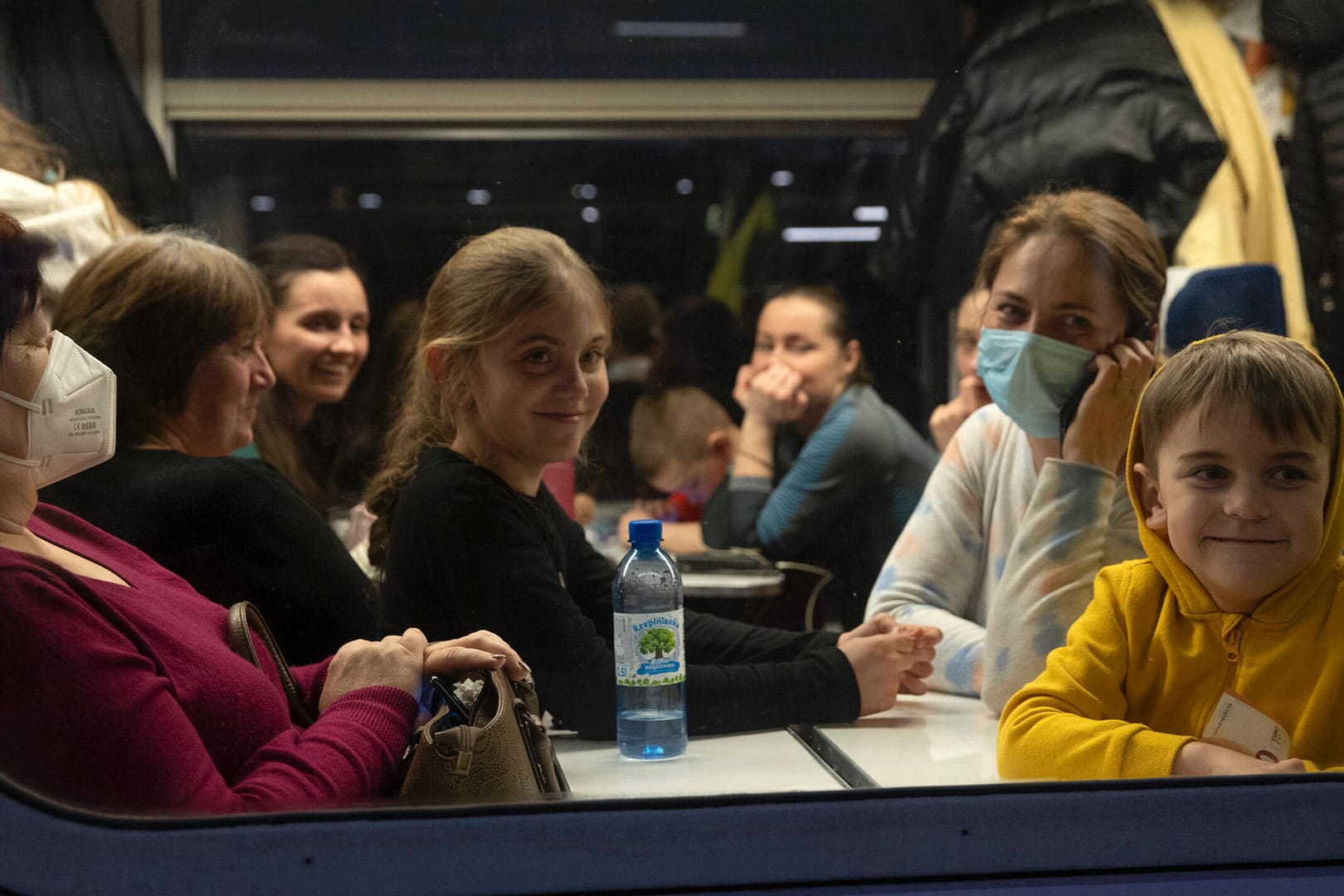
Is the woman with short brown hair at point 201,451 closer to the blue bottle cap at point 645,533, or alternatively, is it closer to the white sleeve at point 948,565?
the blue bottle cap at point 645,533

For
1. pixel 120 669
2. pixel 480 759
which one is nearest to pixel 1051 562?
pixel 480 759

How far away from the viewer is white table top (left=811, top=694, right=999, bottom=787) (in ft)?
4.78

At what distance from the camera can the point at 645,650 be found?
1560 millimetres

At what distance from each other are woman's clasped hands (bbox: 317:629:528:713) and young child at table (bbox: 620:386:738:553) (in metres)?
0.41

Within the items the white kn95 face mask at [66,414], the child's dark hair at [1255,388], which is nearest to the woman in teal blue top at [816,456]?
the child's dark hair at [1255,388]

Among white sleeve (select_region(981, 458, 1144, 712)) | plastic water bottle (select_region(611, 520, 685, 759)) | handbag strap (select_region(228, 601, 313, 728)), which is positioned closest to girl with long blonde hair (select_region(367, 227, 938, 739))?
plastic water bottle (select_region(611, 520, 685, 759))

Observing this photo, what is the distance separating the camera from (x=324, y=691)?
143cm

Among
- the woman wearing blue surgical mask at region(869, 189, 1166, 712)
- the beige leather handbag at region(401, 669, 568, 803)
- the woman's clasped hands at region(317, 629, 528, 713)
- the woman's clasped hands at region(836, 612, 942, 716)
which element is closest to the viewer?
the beige leather handbag at region(401, 669, 568, 803)

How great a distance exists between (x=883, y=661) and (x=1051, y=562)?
28cm

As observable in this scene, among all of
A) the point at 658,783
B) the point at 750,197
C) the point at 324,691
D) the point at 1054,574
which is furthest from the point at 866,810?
the point at 750,197

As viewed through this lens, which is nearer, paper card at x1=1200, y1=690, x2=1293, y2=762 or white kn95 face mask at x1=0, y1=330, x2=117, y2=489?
white kn95 face mask at x1=0, y1=330, x2=117, y2=489

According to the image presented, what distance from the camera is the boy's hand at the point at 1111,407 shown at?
5.38 feet

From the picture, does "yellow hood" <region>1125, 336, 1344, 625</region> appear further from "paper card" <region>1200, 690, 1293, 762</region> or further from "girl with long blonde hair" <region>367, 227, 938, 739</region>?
"girl with long blonde hair" <region>367, 227, 938, 739</region>

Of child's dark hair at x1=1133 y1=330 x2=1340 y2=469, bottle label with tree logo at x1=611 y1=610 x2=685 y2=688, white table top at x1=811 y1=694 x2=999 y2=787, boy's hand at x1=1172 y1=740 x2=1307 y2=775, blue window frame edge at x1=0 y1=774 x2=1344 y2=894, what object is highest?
child's dark hair at x1=1133 y1=330 x2=1340 y2=469
